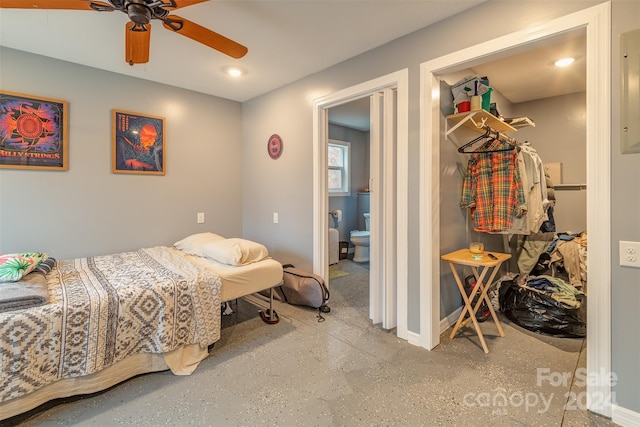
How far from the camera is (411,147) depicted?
89.4 inches

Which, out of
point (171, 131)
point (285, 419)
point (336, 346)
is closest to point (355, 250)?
point (336, 346)

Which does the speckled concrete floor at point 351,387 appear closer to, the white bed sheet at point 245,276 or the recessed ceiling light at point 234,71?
the white bed sheet at point 245,276

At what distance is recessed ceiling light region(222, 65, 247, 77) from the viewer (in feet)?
9.32

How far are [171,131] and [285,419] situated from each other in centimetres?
308

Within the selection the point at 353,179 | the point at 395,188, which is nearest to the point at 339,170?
the point at 353,179

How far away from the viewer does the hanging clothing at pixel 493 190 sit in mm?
2576

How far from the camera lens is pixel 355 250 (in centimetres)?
518

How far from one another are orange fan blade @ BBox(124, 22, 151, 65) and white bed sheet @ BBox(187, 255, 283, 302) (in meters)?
1.56

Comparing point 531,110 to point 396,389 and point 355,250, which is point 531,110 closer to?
point 355,250

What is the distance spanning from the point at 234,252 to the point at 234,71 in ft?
5.91

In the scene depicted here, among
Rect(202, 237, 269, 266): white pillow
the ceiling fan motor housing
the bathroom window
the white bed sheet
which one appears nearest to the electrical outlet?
the white bed sheet

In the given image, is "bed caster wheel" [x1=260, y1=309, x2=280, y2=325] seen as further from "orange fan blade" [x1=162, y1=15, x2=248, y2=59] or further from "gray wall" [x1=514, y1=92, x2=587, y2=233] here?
"gray wall" [x1=514, y1=92, x2=587, y2=233]

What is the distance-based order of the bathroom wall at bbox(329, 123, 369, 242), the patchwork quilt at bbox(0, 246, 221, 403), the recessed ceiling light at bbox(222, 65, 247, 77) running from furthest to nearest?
1. the bathroom wall at bbox(329, 123, 369, 242)
2. the recessed ceiling light at bbox(222, 65, 247, 77)
3. the patchwork quilt at bbox(0, 246, 221, 403)

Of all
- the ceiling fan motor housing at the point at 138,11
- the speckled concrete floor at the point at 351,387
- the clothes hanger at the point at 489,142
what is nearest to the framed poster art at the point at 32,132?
the ceiling fan motor housing at the point at 138,11
